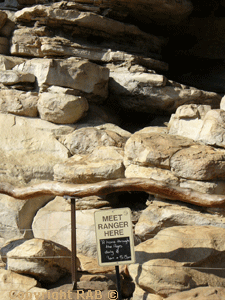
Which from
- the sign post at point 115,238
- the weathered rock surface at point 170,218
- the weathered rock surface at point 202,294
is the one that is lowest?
the weathered rock surface at point 170,218

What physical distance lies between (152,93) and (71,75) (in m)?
1.89

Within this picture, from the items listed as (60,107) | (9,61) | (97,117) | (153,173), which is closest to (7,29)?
(9,61)

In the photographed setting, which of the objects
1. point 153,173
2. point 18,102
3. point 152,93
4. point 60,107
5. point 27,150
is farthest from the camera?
point 152,93

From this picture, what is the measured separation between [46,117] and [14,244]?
3.55 meters

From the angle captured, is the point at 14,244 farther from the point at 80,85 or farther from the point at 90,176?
the point at 80,85

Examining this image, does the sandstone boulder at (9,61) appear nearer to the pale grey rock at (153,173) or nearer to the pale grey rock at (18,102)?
the pale grey rock at (18,102)

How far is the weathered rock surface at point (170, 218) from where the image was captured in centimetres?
485

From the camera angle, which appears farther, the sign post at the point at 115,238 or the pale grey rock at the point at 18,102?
the pale grey rock at the point at 18,102

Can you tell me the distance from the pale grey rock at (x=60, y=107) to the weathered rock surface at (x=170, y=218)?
3.39 m

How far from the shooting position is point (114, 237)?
3.54m

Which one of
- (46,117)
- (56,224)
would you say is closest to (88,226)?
(56,224)

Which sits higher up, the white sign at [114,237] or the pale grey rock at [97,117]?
the white sign at [114,237]

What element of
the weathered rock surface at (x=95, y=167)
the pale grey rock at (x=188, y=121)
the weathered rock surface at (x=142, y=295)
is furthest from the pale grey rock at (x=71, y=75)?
the weathered rock surface at (x=142, y=295)

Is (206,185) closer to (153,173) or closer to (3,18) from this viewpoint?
(153,173)
